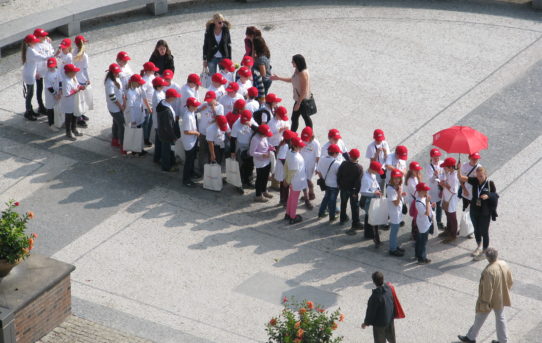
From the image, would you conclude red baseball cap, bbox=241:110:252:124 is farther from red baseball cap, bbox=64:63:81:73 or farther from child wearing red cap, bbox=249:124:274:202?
red baseball cap, bbox=64:63:81:73

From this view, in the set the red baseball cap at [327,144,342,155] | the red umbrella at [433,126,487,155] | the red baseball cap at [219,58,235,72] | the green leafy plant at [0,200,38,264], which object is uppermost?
the red baseball cap at [219,58,235,72]

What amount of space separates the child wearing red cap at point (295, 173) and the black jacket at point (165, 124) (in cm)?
216

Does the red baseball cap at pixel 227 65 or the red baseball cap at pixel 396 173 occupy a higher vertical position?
the red baseball cap at pixel 227 65

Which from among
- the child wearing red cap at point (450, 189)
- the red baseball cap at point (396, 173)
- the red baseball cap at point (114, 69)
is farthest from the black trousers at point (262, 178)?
the red baseball cap at point (114, 69)

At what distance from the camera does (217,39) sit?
1897 centimetres

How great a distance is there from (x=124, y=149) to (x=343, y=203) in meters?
4.15

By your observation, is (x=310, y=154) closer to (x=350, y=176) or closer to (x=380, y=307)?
(x=350, y=176)

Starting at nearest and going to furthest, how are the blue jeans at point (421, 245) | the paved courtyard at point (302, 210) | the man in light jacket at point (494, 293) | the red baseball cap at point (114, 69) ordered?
the man in light jacket at point (494, 293) → the paved courtyard at point (302, 210) → the blue jeans at point (421, 245) → the red baseball cap at point (114, 69)

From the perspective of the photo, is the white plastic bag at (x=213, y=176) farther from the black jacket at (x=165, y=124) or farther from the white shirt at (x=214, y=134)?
the black jacket at (x=165, y=124)

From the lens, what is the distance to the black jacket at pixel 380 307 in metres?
12.0

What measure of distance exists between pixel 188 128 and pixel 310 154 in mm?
2098

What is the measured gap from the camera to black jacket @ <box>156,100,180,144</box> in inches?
637

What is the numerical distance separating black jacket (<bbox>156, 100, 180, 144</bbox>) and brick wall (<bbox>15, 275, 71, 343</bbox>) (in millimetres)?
4157

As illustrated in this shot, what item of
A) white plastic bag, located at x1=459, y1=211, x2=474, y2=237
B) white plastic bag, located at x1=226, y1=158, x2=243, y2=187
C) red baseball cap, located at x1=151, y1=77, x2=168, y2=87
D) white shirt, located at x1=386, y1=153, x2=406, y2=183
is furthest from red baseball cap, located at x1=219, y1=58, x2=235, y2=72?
white plastic bag, located at x1=459, y1=211, x2=474, y2=237
